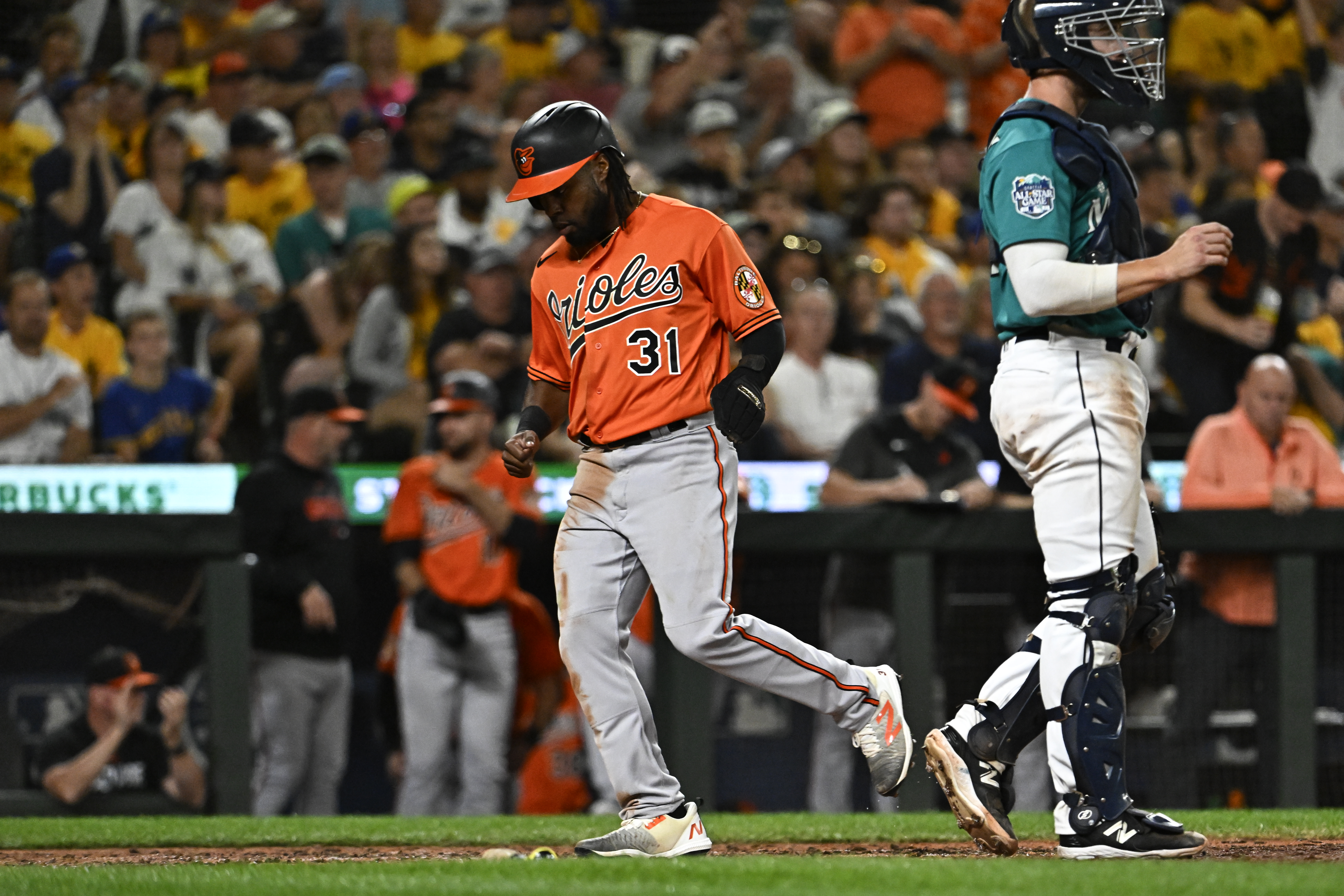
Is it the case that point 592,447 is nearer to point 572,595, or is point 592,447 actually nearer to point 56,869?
point 572,595

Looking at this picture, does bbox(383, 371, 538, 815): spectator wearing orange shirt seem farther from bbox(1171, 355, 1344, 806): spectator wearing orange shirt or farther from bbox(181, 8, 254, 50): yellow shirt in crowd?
bbox(181, 8, 254, 50): yellow shirt in crowd

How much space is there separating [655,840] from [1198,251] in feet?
6.39

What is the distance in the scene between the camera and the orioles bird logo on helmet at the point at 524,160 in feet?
14.4

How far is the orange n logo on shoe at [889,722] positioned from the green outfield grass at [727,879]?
411 mm

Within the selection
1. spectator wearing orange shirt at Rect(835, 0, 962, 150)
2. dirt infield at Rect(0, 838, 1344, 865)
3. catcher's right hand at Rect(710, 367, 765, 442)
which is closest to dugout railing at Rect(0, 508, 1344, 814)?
dirt infield at Rect(0, 838, 1344, 865)

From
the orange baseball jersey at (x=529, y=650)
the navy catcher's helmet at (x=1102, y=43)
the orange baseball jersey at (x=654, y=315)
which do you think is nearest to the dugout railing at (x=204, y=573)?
the orange baseball jersey at (x=529, y=650)

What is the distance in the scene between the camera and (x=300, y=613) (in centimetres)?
786

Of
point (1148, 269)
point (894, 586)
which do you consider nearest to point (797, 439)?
point (894, 586)

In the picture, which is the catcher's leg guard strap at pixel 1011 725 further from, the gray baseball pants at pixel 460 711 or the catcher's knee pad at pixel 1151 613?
the gray baseball pants at pixel 460 711

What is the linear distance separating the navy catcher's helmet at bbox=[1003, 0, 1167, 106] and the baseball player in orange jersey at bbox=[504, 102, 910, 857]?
931 mm

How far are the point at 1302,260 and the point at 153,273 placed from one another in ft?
20.6

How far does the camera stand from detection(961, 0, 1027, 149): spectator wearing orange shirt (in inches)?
480

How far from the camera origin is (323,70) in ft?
39.0

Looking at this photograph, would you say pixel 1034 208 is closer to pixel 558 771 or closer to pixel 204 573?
pixel 204 573
